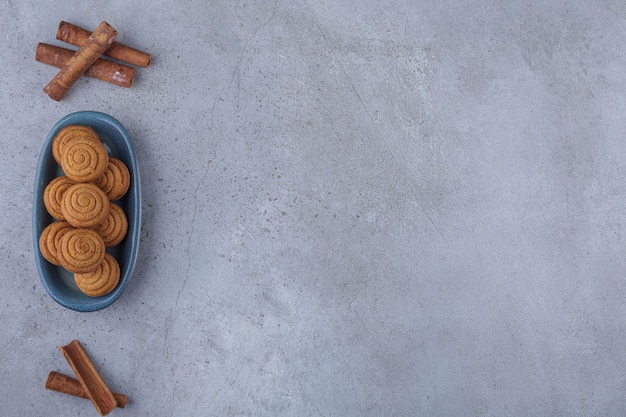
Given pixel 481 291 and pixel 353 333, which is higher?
pixel 481 291

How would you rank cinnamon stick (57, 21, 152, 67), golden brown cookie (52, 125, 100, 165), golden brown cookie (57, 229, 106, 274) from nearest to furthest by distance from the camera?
golden brown cookie (57, 229, 106, 274)
golden brown cookie (52, 125, 100, 165)
cinnamon stick (57, 21, 152, 67)

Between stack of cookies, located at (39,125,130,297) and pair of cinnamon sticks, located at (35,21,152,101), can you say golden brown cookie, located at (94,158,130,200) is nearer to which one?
stack of cookies, located at (39,125,130,297)

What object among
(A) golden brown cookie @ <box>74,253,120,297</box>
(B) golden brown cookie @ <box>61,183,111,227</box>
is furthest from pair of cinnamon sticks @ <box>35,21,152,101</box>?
(A) golden brown cookie @ <box>74,253,120,297</box>

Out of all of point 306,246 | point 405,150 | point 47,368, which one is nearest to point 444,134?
point 405,150

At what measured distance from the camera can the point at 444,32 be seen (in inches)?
100

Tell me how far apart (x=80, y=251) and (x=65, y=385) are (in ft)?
2.26

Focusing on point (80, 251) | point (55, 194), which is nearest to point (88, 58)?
point (55, 194)

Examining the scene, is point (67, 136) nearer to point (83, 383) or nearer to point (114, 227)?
point (114, 227)

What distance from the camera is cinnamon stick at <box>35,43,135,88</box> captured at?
7.84 ft

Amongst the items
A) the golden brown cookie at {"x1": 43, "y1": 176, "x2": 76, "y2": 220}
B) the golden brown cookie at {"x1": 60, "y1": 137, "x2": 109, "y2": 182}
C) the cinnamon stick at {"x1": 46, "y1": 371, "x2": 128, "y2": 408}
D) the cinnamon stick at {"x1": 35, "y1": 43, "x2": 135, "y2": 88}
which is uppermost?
the cinnamon stick at {"x1": 35, "y1": 43, "x2": 135, "y2": 88}

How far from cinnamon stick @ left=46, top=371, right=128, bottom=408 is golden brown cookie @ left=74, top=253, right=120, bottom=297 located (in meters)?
0.43

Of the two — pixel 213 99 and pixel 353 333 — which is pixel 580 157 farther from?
pixel 213 99

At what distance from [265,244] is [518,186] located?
3.94 feet

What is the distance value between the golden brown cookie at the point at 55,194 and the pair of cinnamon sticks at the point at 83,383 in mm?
604
